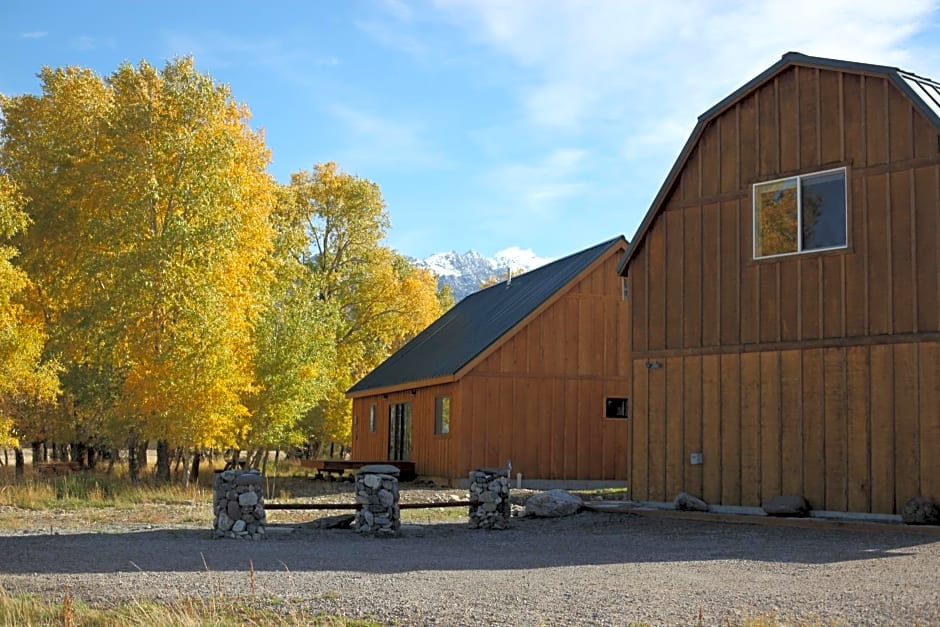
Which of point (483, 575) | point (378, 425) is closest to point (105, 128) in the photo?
point (378, 425)

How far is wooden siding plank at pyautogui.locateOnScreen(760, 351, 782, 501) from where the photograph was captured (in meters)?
16.1

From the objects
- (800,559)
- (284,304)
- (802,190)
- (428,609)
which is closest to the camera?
(428,609)

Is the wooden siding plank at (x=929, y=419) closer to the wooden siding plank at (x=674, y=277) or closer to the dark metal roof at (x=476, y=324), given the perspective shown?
the wooden siding plank at (x=674, y=277)

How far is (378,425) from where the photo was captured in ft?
107

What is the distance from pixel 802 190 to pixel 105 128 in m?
16.7

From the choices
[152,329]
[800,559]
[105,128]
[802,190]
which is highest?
[105,128]

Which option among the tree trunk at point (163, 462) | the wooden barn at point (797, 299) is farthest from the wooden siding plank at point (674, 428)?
the tree trunk at point (163, 462)

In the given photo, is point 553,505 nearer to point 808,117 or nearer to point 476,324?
point 808,117

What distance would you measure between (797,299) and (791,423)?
183 centimetres

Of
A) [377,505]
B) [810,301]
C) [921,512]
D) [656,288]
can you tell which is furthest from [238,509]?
[921,512]

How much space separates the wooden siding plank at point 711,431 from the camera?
55.6 feet

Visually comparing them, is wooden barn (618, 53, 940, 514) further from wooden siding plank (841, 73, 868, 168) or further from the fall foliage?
the fall foliage

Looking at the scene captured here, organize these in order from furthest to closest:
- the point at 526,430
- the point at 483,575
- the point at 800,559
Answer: the point at 526,430 < the point at 800,559 < the point at 483,575

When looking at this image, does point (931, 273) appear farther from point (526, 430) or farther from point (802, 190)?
point (526, 430)
